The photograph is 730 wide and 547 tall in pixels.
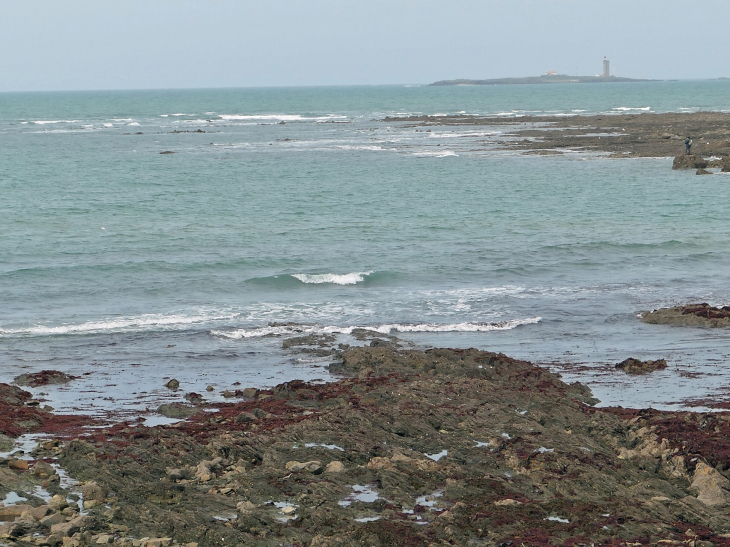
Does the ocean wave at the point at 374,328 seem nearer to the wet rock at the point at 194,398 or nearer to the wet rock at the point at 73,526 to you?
the wet rock at the point at 194,398

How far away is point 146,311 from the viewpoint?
2450 centimetres

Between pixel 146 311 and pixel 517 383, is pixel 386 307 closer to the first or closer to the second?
pixel 146 311

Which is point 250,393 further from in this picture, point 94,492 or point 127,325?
point 127,325

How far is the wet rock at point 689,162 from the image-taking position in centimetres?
5241

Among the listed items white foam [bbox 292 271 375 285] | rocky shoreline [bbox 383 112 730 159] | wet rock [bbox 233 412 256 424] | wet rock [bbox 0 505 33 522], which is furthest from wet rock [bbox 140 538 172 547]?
rocky shoreline [bbox 383 112 730 159]

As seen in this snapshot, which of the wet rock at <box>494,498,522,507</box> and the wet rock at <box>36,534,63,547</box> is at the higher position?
the wet rock at <box>36,534,63,547</box>

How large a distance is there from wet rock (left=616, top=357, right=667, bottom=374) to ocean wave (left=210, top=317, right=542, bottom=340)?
4.38 metres

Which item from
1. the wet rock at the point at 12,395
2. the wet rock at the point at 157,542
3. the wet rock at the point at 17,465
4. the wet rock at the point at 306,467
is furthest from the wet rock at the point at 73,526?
the wet rock at the point at 12,395

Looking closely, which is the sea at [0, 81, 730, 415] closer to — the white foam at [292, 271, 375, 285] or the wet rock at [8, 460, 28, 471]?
the white foam at [292, 271, 375, 285]

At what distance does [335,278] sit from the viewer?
2816 centimetres

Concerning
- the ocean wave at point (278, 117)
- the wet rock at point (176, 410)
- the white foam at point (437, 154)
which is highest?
the ocean wave at point (278, 117)

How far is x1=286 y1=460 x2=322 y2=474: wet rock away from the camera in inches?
462

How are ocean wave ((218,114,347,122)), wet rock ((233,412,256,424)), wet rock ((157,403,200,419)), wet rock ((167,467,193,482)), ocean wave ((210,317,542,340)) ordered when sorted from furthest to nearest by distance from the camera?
ocean wave ((218,114,347,122)), ocean wave ((210,317,542,340)), wet rock ((157,403,200,419)), wet rock ((233,412,256,424)), wet rock ((167,467,193,482))

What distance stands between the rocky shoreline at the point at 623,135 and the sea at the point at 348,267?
12.4 feet
